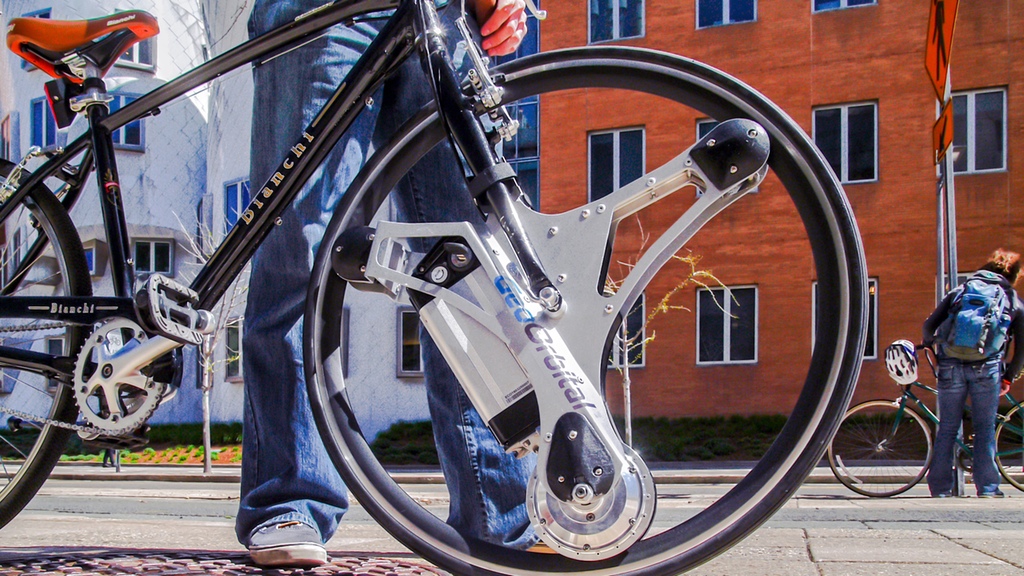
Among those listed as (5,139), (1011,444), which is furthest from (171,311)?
(1011,444)

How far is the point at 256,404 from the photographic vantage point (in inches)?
85.7

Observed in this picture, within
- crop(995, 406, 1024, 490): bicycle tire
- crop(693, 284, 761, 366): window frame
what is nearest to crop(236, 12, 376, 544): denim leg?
crop(995, 406, 1024, 490): bicycle tire

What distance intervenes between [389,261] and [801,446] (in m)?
0.73

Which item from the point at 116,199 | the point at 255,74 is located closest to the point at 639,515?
the point at 255,74

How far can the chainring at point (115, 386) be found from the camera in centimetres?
216

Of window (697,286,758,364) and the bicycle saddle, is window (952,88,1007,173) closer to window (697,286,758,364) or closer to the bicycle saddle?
window (697,286,758,364)

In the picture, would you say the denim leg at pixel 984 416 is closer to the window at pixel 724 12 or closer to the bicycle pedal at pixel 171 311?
the bicycle pedal at pixel 171 311

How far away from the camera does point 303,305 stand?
2.18 m

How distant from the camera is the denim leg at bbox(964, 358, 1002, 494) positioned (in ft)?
24.2

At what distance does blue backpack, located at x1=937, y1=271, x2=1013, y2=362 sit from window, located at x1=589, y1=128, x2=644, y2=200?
12501 millimetres

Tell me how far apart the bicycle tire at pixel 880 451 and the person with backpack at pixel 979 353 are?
0.59 meters

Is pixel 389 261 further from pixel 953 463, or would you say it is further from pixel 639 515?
pixel 953 463

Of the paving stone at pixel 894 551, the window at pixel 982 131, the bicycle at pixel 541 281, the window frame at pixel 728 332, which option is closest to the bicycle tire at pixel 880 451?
the paving stone at pixel 894 551

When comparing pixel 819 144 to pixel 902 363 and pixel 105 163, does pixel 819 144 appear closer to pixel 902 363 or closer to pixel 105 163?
pixel 902 363
